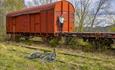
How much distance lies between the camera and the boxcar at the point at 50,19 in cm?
2091

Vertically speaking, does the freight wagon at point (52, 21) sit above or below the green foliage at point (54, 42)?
above

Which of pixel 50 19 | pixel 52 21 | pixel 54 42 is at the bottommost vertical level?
pixel 54 42

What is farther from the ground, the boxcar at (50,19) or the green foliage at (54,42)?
the boxcar at (50,19)

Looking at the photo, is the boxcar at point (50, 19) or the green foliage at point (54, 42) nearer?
the green foliage at point (54, 42)

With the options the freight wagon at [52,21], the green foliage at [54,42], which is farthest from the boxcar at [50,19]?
the green foliage at [54,42]

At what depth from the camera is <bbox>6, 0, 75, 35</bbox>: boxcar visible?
68.6ft

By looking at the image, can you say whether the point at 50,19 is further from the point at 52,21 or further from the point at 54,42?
the point at 54,42

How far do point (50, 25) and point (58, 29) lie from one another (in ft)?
2.43

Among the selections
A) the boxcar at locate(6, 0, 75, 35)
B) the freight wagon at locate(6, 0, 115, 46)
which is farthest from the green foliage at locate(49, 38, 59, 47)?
the boxcar at locate(6, 0, 75, 35)

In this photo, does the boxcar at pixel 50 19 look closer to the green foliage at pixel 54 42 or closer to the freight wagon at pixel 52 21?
the freight wagon at pixel 52 21

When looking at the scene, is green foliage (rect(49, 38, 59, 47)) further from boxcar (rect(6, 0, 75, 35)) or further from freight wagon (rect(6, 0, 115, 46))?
boxcar (rect(6, 0, 75, 35))

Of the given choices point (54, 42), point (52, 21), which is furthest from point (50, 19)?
point (54, 42)

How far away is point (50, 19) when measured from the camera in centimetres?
2127

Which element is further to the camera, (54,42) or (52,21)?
(52,21)
